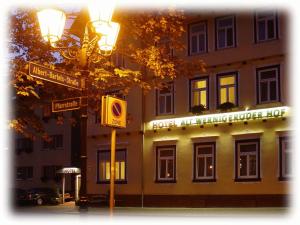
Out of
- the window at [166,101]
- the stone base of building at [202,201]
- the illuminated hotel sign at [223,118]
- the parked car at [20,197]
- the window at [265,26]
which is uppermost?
the window at [265,26]

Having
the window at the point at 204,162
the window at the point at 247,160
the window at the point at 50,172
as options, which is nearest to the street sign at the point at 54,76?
the window at the point at 247,160

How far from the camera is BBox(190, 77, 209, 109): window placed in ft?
111

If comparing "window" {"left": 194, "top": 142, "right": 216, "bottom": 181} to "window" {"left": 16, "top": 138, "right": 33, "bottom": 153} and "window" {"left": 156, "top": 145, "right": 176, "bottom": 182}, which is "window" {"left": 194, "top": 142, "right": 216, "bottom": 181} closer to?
"window" {"left": 156, "top": 145, "right": 176, "bottom": 182}

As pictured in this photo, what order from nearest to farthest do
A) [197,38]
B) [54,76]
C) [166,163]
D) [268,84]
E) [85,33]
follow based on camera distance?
[54,76] → [85,33] → [268,84] → [197,38] → [166,163]

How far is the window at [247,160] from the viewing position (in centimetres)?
3111

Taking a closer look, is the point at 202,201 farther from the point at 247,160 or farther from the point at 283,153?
the point at 283,153

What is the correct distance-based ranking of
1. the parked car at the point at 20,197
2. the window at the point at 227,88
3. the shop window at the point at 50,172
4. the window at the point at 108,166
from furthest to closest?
the shop window at the point at 50,172 < the parked car at the point at 20,197 < the window at the point at 108,166 < the window at the point at 227,88

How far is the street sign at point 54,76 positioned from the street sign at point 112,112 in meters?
1.50

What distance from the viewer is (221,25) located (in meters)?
33.8

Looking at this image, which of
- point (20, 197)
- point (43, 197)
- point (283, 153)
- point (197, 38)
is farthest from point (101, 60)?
point (20, 197)

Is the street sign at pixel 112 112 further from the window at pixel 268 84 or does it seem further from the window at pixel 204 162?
the window at pixel 204 162

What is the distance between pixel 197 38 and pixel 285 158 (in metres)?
9.13

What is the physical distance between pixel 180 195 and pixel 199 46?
8.78 m

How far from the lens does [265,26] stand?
104 ft
